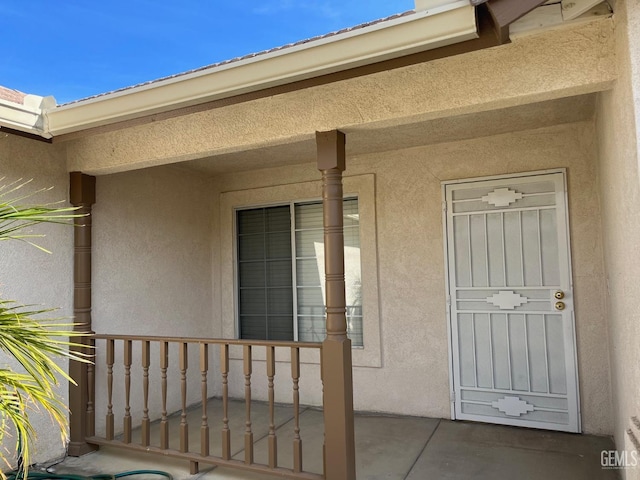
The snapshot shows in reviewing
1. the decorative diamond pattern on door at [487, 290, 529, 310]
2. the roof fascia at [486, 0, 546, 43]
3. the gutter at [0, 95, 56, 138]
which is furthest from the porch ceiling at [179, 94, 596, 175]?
the gutter at [0, 95, 56, 138]

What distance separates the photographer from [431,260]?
16.1 ft

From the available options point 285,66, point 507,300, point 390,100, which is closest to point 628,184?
point 390,100

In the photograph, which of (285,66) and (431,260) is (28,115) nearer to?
(285,66)

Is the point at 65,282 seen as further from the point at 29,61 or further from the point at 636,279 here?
the point at 29,61

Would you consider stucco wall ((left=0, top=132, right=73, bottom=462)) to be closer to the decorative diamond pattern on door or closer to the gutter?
the gutter

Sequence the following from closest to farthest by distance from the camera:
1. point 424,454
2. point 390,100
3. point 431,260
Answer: point 390,100
point 424,454
point 431,260

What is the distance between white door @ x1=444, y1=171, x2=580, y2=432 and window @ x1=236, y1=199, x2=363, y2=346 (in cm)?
113

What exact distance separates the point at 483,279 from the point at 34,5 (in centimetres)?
900

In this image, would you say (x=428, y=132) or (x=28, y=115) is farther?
(x=428, y=132)

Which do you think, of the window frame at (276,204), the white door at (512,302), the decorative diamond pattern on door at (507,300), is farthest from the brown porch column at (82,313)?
the decorative diamond pattern on door at (507,300)

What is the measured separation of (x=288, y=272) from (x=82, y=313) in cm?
233

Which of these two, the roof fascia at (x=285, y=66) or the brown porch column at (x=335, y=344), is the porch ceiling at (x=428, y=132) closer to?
the brown porch column at (x=335, y=344)

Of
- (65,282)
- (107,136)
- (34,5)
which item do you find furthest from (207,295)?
(34,5)

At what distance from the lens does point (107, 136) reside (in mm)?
4062
